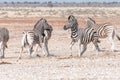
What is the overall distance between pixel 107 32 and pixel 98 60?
18.0 ft

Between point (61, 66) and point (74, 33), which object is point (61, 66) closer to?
point (61, 66)

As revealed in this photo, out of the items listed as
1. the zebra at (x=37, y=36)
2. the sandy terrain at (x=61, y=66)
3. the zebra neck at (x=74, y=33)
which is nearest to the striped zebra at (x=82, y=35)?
the zebra neck at (x=74, y=33)

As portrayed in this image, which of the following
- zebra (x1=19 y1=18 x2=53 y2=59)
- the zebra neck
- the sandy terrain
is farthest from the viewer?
the zebra neck

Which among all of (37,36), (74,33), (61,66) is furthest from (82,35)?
(61,66)

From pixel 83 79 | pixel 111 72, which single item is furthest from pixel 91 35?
pixel 83 79

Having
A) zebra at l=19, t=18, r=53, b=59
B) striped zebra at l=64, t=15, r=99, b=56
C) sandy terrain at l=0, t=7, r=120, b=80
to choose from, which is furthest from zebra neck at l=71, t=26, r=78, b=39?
zebra at l=19, t=18, r=53, b=59

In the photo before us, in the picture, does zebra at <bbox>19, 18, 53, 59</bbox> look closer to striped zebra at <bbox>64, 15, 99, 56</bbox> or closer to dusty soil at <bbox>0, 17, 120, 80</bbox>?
dusty soil at <bbox>0, 17, 120, 80</bbox>

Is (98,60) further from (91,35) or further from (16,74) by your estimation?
(16,74)

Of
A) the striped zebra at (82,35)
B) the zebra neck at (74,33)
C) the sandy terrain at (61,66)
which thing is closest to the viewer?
the sandy terrain at (61,66)

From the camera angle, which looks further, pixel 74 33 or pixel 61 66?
pixel 74 33

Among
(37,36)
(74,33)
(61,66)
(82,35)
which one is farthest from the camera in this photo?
(74,33)

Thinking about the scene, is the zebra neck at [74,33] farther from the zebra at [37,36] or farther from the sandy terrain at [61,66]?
the zebra at [37,36]

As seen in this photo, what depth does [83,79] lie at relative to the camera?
48.1ft

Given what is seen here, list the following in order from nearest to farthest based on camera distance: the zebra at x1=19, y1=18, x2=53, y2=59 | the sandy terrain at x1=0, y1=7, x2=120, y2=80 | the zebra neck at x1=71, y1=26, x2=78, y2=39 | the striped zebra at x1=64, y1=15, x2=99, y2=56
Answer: the sandy terrain at x1=0, y1=7, x2=120, y2=80, the zebra at x1=19, y1=18, x2=53, y2=59, the striped zebra at x1=64, y1=15, x2=99, y2=56, the zebra neck at x1=71, y1=26, x2=78, y2=39
